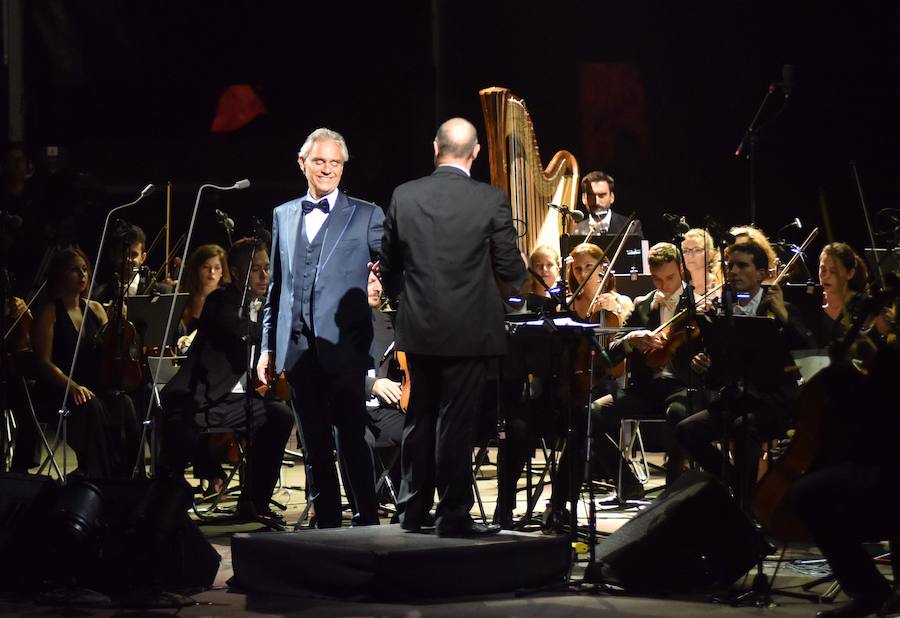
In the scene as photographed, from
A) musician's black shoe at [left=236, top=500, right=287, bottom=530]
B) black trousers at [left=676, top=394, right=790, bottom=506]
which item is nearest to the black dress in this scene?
musician's black shoe at [left=236, top=500, right=287, bottom=530]

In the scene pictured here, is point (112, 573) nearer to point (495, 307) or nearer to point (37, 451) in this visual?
point (495, 307)

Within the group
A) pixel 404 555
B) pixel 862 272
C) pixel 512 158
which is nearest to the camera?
pixel 404 555

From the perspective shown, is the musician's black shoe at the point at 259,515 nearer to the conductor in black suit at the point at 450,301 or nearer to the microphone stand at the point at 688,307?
the conductor in black suit at the point at 450,301

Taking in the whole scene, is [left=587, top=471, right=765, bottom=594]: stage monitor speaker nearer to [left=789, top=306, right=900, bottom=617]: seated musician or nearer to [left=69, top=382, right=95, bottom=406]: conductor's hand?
[left=789, top=306, right=900, bottom=617]: seated musician

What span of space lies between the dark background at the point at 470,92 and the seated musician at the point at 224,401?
1.11m

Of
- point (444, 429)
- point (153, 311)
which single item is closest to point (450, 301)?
point (444, 429)

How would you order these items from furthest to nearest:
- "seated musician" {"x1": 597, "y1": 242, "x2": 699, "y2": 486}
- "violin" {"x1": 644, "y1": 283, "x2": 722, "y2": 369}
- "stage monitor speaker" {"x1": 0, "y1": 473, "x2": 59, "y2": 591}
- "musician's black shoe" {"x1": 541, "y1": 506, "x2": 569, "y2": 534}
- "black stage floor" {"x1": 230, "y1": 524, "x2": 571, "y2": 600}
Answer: "seated musician" {"x1": 597, "y1": 242, "x2": 699, "y2": 486}
"violin" {"x1": 644, "y1": 283, "x2": 722, "y2": 369}
"musician's black shoe" {"x1": 541, "y1": 506, "x2": 569, "y2": 534}
"stage monitor speaker" {"x1": 0, "y1": 473, "x2": 59, "y2": 591}
"black stage floor" {"x1": 230, "y1": 524, "x2": 571, "y2": 600}

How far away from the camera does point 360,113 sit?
1070 centimetres

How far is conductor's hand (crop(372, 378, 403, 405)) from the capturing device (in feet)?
18.2

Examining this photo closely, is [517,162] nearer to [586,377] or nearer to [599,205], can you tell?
[599,205]

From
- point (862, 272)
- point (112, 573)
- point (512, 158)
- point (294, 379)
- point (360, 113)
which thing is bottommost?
point (112, 573)

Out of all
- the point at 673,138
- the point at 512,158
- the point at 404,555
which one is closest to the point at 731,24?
the point at 673,138

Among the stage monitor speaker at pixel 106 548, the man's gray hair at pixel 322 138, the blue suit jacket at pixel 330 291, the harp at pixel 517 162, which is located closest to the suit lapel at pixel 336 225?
the blue suit jacket at pixel 330 291

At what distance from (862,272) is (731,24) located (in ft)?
10.9
